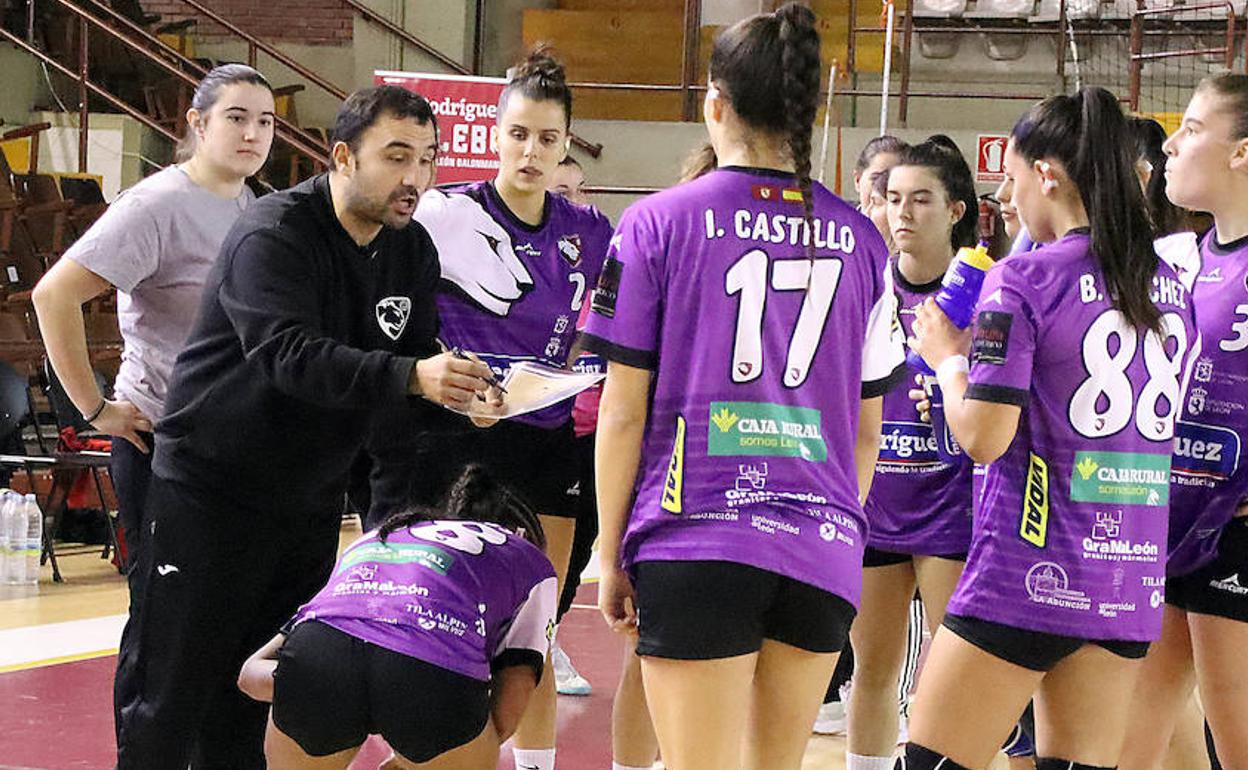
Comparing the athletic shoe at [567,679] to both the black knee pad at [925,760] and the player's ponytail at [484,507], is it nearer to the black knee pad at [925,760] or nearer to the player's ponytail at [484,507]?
the player's ponytail at [484,507]

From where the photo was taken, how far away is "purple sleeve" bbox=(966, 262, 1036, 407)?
2.59 meters

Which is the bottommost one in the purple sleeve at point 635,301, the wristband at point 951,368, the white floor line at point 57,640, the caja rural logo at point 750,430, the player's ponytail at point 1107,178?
the white floor line at point 57,640

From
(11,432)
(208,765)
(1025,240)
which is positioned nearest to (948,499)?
(1025,240)

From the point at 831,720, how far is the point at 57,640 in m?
2.76

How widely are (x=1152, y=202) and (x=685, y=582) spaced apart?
1.91 m

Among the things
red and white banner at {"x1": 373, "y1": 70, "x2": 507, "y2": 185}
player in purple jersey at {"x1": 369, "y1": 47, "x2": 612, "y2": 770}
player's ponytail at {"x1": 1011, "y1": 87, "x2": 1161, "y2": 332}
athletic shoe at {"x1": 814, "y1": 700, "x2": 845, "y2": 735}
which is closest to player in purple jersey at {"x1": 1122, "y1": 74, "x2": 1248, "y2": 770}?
player's ponytail at {"x1": 1011, "y1": 87, "x2": 1161, "y2": 332}

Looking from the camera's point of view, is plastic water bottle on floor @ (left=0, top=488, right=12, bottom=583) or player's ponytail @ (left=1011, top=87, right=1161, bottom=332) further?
plastic water bottle on floor @ (left=0, top=488, right=12, bottom=583)

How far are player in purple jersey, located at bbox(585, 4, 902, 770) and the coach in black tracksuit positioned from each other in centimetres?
71

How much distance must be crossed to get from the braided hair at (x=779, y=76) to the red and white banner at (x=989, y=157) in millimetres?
9859

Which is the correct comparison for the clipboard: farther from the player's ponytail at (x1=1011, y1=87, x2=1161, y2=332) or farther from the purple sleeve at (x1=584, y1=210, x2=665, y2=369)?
the player's ponytail at (x1=1011, y1=87, x2=1161, y2=332)

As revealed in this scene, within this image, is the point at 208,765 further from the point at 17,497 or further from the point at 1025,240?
the point at 17,497

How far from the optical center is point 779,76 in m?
2.39

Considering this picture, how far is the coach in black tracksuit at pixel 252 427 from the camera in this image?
3.02 meters

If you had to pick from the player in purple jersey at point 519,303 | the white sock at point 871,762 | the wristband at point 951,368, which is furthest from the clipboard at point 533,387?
→ the white sock at point 871,762
